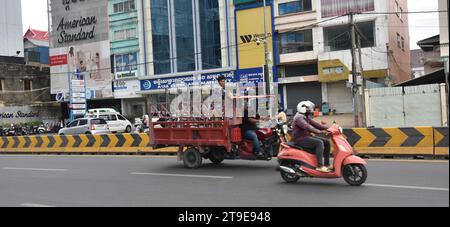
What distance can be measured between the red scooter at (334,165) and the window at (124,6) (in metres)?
40.5

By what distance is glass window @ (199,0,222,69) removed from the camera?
139 feet

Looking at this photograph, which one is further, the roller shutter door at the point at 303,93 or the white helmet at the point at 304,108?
the roller shutter door at the point at 303,93

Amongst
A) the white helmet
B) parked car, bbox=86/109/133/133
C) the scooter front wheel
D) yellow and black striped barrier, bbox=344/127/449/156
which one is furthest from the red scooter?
parked car, bbox=86/109/133/133

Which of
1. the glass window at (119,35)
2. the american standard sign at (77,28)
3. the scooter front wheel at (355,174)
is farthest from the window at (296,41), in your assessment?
the scooter front wheel at (355,174)

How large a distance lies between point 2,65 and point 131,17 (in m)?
15.0

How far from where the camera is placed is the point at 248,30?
39188 millimetres

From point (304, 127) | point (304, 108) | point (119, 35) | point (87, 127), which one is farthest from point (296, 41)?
point (304, 127)

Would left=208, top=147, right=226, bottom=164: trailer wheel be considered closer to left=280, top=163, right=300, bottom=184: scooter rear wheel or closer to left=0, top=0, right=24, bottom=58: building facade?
left=280, top=163, right=300, bottom=184: scooter rear wheel

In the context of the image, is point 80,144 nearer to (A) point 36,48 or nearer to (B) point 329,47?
(B) point 329,47

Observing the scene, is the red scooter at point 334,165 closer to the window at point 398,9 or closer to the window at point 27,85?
the window at point 398,9

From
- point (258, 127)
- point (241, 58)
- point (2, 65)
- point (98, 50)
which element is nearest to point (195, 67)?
point (241, 58)

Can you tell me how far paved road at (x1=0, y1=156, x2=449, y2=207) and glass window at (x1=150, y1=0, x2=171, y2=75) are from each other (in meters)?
33.3

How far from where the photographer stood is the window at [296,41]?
37.7m

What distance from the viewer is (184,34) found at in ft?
145
